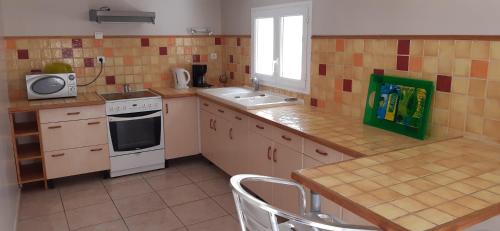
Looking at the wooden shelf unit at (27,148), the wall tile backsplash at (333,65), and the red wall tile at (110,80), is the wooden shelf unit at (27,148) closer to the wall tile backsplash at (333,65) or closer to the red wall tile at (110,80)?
the wall tile backsplash at (333,65)

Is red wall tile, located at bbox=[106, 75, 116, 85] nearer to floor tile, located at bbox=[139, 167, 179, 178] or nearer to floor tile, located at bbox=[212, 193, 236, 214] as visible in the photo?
floor tile, located at bbox=[139, 167, 179, 178]

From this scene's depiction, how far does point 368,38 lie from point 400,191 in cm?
151

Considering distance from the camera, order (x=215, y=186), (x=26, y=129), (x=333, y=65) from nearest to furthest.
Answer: (x=333, y=65)
(x=26, y=129)
(x=215, y=186)

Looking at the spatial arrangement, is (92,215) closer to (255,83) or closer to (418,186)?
(255,83)

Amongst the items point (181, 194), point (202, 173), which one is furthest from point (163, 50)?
point (181, 194)

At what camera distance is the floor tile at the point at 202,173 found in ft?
13.0

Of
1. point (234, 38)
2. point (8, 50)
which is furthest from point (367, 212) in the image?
point (8, 50)

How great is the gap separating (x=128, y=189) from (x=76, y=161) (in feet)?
1.84

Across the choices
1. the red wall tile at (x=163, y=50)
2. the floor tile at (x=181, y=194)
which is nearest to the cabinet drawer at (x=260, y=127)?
the floor tile at (x=181, y=194)

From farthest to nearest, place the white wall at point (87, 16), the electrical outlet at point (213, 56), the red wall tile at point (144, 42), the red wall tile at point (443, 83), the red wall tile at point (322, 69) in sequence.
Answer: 1. the electrical outlet at point (213, 56)
2. the red wall tile at point (144, 42)
3. the white wall at point (87, 16)
4. the red wall tile at point (322, 69)
5. the red wall tile at point (443, 83)

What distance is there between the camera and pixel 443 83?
2.27 m

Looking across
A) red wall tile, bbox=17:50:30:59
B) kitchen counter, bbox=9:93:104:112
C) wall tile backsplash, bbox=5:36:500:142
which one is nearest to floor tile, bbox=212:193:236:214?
wall tile backsplash, bbox=5:36:500:142

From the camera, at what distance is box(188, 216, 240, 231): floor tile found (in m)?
2.95

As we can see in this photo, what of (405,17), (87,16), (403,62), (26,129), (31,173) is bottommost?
(31,173)
